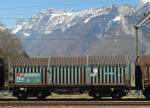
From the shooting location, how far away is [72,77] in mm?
46656

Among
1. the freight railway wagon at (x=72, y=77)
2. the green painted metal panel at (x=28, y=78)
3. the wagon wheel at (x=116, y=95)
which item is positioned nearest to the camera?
the wagon wheel at (x=116, y=95)

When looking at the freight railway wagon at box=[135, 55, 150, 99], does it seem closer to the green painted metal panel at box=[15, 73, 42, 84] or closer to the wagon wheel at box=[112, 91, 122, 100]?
the wagon wheel at box=[112, 91, 122, 100]

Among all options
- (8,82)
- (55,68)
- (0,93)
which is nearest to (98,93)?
(55,68)

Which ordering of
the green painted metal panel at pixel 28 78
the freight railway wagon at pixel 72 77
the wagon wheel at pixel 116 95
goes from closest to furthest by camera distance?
1. the wagon wheel at pixel 116 95
2. the freight railway wagon at pixel 72 77
3. the green painted metal panel at pixel 28 78

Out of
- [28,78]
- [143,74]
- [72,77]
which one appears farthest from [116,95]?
[28,78]

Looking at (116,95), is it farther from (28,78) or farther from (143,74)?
(28,78)

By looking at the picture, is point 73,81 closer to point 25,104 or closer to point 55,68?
point 55,68

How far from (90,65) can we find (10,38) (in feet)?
226

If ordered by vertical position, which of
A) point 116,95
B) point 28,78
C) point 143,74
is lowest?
point 116,95

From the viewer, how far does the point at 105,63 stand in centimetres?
4656

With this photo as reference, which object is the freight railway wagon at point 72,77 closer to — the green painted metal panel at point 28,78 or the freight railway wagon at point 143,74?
the green painted metal panel at point 28,78

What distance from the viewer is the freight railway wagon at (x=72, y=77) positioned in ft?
151

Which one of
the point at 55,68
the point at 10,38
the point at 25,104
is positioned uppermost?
the point at 10,38

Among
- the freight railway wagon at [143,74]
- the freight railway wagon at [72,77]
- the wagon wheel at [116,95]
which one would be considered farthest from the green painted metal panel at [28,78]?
the freight railway wagon at [143,74]
